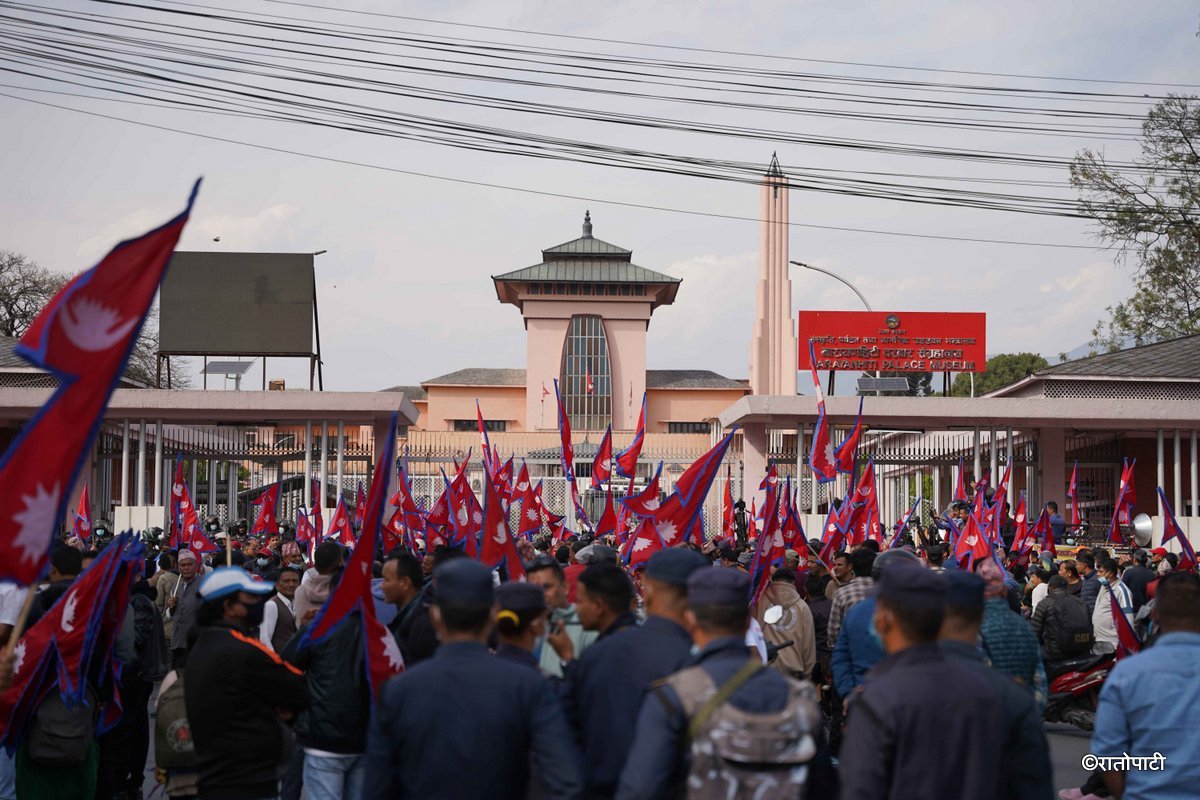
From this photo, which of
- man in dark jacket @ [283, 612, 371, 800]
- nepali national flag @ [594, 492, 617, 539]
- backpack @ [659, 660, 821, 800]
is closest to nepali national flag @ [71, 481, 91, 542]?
nepali national flag @ [594, 492, 617, 539]

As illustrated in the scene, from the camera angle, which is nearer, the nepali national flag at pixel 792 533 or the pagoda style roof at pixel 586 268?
the nepali national flag at pixel 792 533

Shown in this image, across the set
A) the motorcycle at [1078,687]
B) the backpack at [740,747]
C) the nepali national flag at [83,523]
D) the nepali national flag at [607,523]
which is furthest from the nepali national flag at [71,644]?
the nepali national flag at [83,523]

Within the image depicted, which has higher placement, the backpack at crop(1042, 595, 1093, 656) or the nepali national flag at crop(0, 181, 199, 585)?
the nepali national flag at crop(0, 181, 199, 585)

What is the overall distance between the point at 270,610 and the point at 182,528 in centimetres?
1185

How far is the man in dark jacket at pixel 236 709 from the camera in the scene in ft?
18.0

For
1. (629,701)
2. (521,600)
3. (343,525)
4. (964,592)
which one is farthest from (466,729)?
(343,525)

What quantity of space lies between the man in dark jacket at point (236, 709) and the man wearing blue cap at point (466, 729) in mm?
1174

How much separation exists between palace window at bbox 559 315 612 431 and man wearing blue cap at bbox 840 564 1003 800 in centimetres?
5800

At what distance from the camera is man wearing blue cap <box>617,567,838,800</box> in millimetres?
3969

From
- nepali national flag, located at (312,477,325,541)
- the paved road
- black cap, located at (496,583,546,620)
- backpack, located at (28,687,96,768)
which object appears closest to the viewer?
black cap, located at (496,583,546,620)

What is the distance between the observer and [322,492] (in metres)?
31.3

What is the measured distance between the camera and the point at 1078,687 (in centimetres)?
1196

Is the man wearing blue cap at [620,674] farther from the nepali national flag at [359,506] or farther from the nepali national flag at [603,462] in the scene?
the nepali national flag at [603,462]

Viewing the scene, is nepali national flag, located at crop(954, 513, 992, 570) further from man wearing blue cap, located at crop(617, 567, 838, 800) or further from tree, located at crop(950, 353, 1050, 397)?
tree, located at crop(950, 353, 1050, 397)
